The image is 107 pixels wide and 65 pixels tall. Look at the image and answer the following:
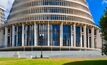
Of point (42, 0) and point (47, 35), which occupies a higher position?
point (42, 0)

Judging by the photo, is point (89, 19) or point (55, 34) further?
point (89, 19)

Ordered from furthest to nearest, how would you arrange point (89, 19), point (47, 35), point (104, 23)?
point (89, 19)
point (47, 35)
point (104, 23)

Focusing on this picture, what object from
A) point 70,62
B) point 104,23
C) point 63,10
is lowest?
point 70,62

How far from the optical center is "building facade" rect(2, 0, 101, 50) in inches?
5044

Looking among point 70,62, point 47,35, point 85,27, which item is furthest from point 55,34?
point 70,62

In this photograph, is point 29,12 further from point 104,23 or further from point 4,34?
point 104,23

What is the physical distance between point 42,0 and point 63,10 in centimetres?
920

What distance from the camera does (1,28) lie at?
145250mm

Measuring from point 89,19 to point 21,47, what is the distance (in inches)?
1176

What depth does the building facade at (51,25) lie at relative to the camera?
12812 cm

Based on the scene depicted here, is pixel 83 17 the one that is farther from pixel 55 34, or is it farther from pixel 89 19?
pixel 55 34

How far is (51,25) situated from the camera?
129m

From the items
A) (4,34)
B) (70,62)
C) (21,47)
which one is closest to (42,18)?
(21,47)

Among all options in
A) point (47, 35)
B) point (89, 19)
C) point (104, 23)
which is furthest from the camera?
point (89, 19)
